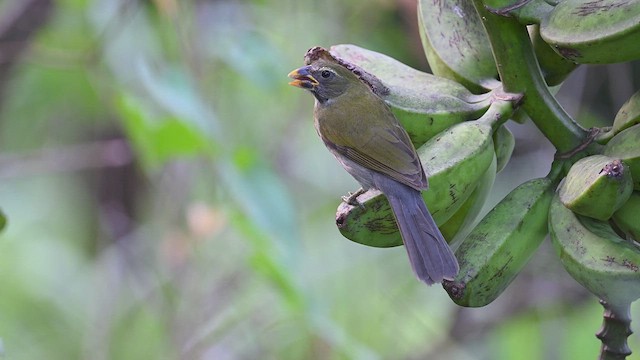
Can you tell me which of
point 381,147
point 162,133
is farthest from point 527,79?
point 162,133

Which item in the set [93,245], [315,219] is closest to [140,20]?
[315,219]

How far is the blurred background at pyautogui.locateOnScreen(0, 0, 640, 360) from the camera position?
2127 millimetres

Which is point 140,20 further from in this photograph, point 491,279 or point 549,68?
point 491,279

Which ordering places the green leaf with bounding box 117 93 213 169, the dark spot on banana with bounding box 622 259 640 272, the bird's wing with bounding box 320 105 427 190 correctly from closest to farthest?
1. the dark spot on banana with bounding box 622 259 640 272
2. the bird's wing with bounding box 320 105 427 190
3. the green leaf with bounding box 117 93 213 169

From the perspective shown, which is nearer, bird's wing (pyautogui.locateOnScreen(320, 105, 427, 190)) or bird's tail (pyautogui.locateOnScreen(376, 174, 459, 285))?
bird's tail (pyautogui.locateOnScreen(376, 174, 459, 285))

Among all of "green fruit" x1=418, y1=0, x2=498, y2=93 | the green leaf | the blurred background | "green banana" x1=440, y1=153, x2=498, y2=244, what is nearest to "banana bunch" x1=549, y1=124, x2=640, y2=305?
"green banana" x1=440, y1=153, x2=498, y2=244

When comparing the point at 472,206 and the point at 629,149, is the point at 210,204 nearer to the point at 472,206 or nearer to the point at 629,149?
the point at 472,206

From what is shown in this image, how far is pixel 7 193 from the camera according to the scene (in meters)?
3.88

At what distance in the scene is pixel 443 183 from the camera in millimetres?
1253

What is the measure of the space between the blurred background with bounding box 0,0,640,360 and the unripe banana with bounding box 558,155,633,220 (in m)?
0.79

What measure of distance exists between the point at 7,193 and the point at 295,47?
1517 millimetres

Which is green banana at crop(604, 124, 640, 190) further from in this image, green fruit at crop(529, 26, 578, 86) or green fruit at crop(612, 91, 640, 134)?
green fruit at crop(529, 26, 578, 86)

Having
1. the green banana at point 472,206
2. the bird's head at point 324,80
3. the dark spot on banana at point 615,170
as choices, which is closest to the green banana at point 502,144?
the green banana at point 472,206

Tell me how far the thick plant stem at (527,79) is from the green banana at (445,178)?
34mm
